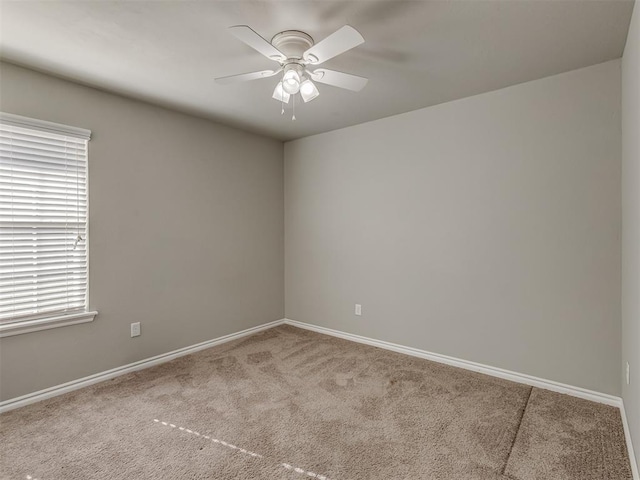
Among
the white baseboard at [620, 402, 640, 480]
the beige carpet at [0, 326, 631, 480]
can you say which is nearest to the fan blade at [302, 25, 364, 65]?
the beige carpet at [0, 326, 631, 480]

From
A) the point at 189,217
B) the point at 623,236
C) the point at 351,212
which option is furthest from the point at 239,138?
the point at 623,236

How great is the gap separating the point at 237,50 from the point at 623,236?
278cm

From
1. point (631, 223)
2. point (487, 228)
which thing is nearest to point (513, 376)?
point (487, 228)

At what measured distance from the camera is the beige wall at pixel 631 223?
1.72 metres

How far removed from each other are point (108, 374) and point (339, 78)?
9.62 ft

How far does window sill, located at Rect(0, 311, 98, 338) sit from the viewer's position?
241cm

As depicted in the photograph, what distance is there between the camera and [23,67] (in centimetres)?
245

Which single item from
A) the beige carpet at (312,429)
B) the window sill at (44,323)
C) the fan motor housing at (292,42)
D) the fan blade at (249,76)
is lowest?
the beige carpet at (312,429)

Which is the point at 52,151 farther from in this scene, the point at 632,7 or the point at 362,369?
the point at 632,7

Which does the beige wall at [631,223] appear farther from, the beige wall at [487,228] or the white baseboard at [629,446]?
the beige wall at [487,228]

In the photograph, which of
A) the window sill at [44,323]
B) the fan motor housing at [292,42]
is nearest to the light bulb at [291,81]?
the fan motor housing at [292,42]

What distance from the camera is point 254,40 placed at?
174 cm

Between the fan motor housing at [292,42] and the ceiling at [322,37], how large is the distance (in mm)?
42

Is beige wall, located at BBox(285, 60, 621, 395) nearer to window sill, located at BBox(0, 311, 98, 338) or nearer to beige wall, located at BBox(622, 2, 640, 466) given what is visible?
beige wall, located at BBox(622, 2, 640, 466)
